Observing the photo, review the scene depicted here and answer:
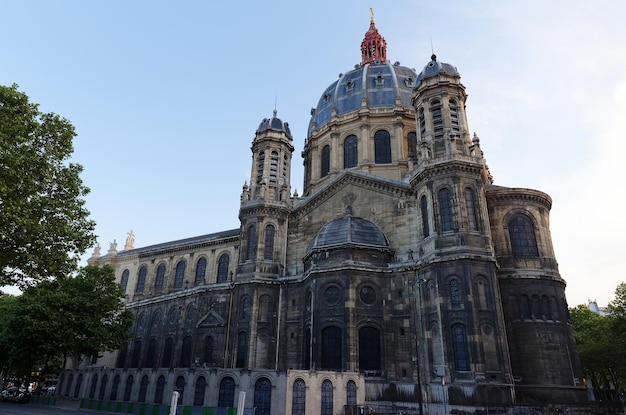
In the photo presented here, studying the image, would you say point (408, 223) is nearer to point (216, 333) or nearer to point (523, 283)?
point (523, 283)

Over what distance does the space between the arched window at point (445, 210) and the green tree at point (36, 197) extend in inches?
822

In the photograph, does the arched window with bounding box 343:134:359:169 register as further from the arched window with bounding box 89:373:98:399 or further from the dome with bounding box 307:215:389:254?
the arched window with bounding box 89:373:98:399

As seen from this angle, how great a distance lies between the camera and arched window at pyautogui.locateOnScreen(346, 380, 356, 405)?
1025 inches

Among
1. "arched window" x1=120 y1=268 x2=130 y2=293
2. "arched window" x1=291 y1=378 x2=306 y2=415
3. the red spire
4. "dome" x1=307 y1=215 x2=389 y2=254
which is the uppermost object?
the red spire

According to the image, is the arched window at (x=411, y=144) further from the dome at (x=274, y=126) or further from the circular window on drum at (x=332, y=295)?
the circular window on drum at (x=332, y=295)

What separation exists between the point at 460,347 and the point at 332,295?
902 cm

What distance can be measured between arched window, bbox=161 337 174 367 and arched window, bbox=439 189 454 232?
91.1 ft

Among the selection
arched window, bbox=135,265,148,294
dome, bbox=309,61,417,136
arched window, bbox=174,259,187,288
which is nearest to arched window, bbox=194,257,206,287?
arched window, bbox=174,259,187,288

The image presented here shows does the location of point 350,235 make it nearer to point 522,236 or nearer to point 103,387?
point 522,236

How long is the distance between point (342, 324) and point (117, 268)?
1431 inches

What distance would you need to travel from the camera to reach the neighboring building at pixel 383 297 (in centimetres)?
2617

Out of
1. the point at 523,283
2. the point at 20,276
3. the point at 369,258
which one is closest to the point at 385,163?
the point at 369,258

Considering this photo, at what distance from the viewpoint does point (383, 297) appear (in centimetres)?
3080

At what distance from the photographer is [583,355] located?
39969 mm
